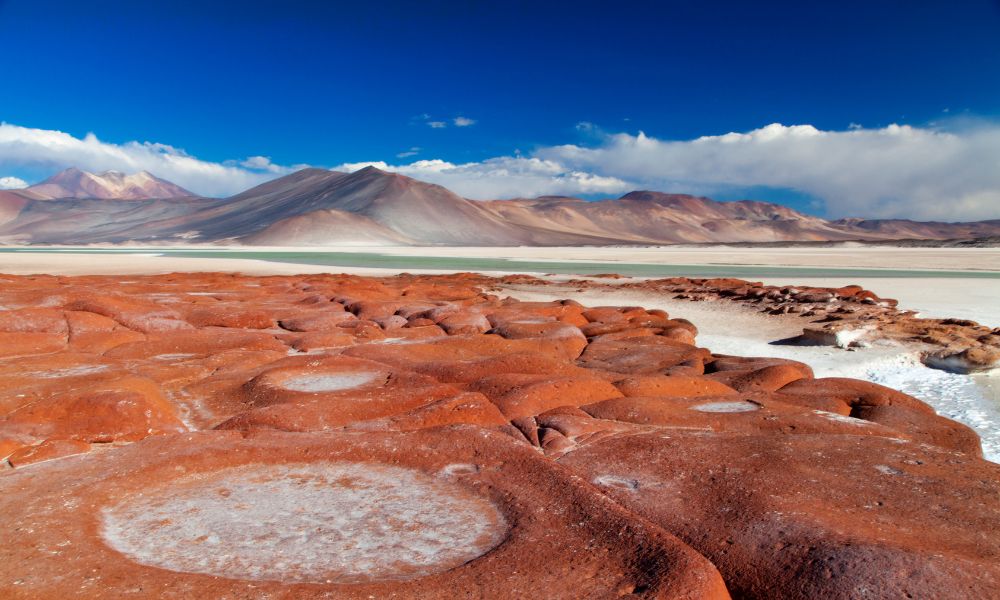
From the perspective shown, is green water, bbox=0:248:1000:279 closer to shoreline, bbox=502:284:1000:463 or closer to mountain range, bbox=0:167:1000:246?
shoreline, bbox=502:284:1000:463

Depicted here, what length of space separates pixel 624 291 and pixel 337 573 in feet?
67.9

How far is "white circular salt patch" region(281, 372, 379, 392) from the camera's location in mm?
6535

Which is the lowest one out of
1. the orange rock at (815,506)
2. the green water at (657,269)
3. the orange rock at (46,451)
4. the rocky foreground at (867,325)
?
the green water at (657,269)

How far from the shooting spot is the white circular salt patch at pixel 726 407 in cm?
580

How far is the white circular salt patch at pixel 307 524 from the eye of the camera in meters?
3.15

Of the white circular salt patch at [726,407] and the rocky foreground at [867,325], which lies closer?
the white circular salt patch at [726,407]

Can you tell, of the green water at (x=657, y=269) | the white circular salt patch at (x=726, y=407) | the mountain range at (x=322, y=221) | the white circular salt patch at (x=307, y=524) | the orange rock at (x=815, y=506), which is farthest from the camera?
the mountain range at (x=322, y=221)

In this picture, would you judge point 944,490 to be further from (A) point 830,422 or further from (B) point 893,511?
(A) point 830,422

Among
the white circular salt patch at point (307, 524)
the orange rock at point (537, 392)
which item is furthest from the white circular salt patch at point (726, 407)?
the white circular salt patch at point (307, 524)

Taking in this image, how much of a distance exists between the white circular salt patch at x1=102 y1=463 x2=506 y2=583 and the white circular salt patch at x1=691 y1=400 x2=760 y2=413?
8.85 ft

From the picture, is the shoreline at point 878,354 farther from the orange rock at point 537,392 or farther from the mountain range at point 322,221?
the mountain range at point 322,221

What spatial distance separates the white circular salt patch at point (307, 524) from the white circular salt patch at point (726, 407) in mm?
2697

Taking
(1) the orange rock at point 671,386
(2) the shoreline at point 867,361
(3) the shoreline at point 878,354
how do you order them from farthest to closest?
(3) the shoreline at point 878,354 < (2) the shoreline at point 867,361 < (1) the orange rock at point 671,386

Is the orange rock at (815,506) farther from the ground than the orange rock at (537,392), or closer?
closer
